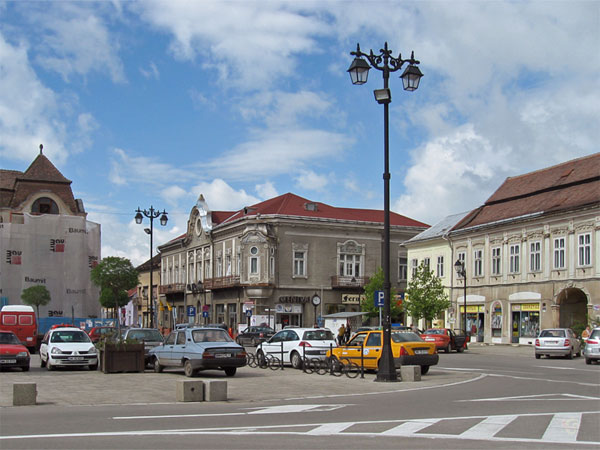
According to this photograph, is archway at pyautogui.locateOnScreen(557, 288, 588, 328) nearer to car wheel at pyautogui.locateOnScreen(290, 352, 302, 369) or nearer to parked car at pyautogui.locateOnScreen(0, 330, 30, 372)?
car wheel at pyautogui.locateOnScreen(290, 352, 302, 369)

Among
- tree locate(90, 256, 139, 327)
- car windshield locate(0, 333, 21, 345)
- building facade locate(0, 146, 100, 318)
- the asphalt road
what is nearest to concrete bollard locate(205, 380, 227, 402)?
the asphalt road

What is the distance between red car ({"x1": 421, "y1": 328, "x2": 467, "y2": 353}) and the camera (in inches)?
1591

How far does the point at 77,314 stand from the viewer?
205ft

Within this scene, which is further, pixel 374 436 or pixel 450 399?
pixel 450 399

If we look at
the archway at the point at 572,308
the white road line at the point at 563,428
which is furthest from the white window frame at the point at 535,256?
the white road line at the point at 563,428

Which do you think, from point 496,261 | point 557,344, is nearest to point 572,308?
point 496,261

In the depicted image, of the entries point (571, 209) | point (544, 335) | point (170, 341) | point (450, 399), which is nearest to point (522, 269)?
point (571, 209)

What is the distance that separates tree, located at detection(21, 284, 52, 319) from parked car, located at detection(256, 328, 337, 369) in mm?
34144

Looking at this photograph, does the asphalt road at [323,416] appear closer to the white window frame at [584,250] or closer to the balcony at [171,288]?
the white window frame at [584,250]

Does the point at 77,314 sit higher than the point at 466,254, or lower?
lower

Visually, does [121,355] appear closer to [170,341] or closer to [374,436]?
[170,341]

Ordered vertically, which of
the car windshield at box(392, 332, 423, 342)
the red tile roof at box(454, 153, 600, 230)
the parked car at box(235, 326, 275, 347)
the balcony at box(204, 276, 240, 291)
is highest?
the red tile roof at box(454, 153, 600, 230)

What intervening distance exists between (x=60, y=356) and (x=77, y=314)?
3878 centimetres

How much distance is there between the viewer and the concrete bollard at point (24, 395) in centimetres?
1500
